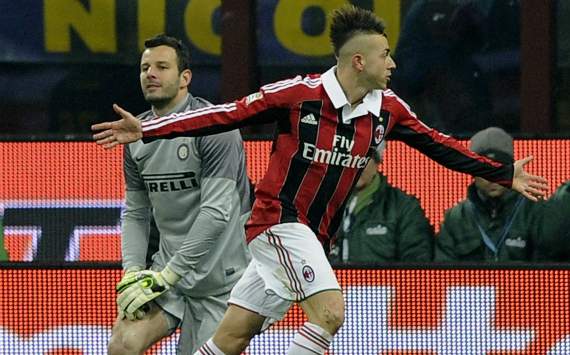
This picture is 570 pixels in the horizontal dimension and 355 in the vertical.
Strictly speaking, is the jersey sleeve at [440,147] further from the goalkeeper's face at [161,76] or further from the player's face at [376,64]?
the goalkeeper's face at [161,76]

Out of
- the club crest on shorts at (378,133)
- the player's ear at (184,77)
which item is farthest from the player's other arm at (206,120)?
the player's ear at (184,77)

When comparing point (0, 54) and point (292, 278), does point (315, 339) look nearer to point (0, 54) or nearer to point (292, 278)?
point (292, 278)

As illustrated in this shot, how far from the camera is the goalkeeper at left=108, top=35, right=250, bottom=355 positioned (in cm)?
865

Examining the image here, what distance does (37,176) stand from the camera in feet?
33.8

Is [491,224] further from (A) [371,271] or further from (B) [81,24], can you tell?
(B) [81,24]

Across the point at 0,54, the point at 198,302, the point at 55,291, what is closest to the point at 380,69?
the point at 198,302

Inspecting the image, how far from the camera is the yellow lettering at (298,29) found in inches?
480

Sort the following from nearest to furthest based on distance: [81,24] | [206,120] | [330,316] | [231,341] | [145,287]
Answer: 1. [330,316]
2. [206,120]
3. [231,341]
4. [145,287]
5. [81,24]

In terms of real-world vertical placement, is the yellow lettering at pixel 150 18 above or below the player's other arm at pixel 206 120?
above

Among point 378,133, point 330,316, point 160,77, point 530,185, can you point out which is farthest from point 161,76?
point 530,185

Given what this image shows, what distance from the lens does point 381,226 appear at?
9.77 m

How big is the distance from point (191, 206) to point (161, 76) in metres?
0.60

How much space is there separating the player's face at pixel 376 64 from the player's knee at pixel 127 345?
1526 millimetres

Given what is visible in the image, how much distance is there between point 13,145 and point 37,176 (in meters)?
0.20
